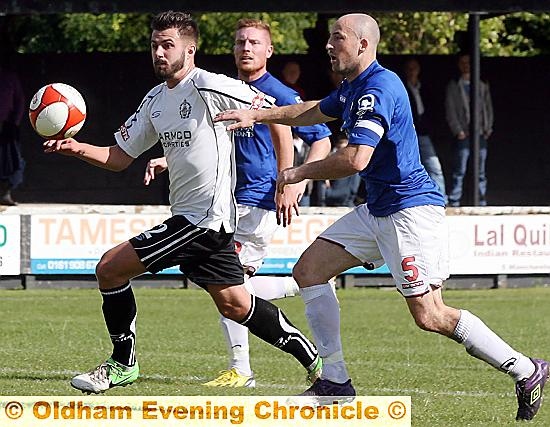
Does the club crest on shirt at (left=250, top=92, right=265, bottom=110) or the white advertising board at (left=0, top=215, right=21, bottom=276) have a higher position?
the club crest on shirt at (left=250, top=92, right=265, bottom=110)

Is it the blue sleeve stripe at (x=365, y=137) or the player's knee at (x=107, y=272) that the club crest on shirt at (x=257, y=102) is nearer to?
the blue sleeve stripe at (x=365, y=137)

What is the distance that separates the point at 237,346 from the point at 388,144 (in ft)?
6.95

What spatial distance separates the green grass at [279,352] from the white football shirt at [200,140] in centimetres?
104

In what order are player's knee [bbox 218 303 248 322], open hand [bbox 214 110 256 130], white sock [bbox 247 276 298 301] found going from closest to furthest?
1. open hand [bbox 214 110 256 130]
2. player's knee [bbox 218 303 248 322]
3. white sock [bbox 247 276 298 301]

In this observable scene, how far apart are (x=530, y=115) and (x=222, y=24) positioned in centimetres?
653

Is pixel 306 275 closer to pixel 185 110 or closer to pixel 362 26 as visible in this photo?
pixel 185 110

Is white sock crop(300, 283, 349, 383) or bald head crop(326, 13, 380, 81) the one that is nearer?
bald head crop(326, 13, 380, 81)

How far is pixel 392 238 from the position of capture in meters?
7.32

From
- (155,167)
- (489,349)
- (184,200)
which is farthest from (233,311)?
(489,349)

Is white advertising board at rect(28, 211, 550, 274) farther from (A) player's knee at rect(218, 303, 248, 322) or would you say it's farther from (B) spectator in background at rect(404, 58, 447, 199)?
(A) player's knee at rect(218, 303, 248, 322)

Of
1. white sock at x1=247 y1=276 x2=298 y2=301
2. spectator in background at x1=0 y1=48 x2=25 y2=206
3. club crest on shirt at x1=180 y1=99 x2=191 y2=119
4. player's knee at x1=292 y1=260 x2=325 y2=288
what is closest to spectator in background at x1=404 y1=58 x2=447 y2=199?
spectator in background at x1=0 y1=48 x2=25 y2=206

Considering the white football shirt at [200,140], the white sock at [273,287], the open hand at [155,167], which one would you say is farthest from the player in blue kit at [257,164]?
the white football shirt at [200,140]

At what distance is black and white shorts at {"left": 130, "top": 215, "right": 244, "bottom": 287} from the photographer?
780 cm

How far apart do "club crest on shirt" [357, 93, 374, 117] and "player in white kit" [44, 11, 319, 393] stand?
0.91 metres
